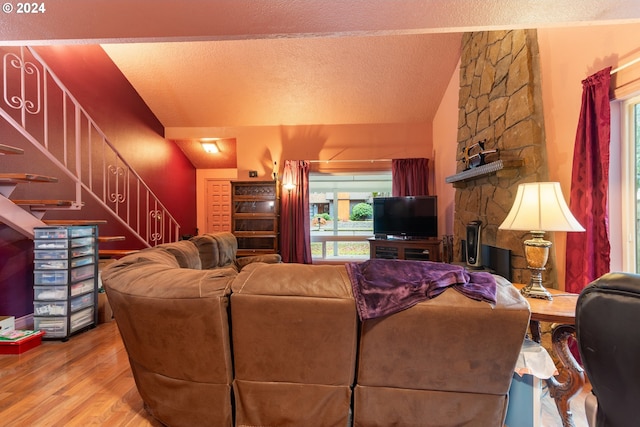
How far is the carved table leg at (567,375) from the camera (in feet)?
4.32

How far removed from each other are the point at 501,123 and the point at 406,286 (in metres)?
2.56

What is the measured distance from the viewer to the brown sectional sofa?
1158 mm

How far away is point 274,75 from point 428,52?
2254mm

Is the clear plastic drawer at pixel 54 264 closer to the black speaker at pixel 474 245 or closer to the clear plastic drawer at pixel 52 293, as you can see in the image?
the clear plastic drawer at pixel 52 293

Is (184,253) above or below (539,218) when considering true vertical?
below

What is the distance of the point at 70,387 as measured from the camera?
1.87 meters

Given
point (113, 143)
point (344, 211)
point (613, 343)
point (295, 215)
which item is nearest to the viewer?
point (613, 343)

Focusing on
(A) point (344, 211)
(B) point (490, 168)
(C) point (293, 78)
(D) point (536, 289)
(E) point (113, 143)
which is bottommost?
(D) point (536, 289)

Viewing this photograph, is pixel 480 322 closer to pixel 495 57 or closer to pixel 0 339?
pixel 495 57

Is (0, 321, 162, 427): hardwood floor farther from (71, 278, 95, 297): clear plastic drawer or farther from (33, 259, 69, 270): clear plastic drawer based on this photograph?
(33, 259, 69, 270): clear plastic drawer

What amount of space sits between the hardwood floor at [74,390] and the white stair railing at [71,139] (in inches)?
52.1

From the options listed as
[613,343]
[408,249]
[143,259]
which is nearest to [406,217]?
[408,249]

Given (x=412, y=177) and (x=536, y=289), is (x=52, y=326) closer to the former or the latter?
(x=536, y=289)

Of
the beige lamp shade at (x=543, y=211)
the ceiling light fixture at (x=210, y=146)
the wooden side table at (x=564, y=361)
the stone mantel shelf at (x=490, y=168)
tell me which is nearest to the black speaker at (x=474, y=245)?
the stone mantel shelf at (x=490, y=168)
